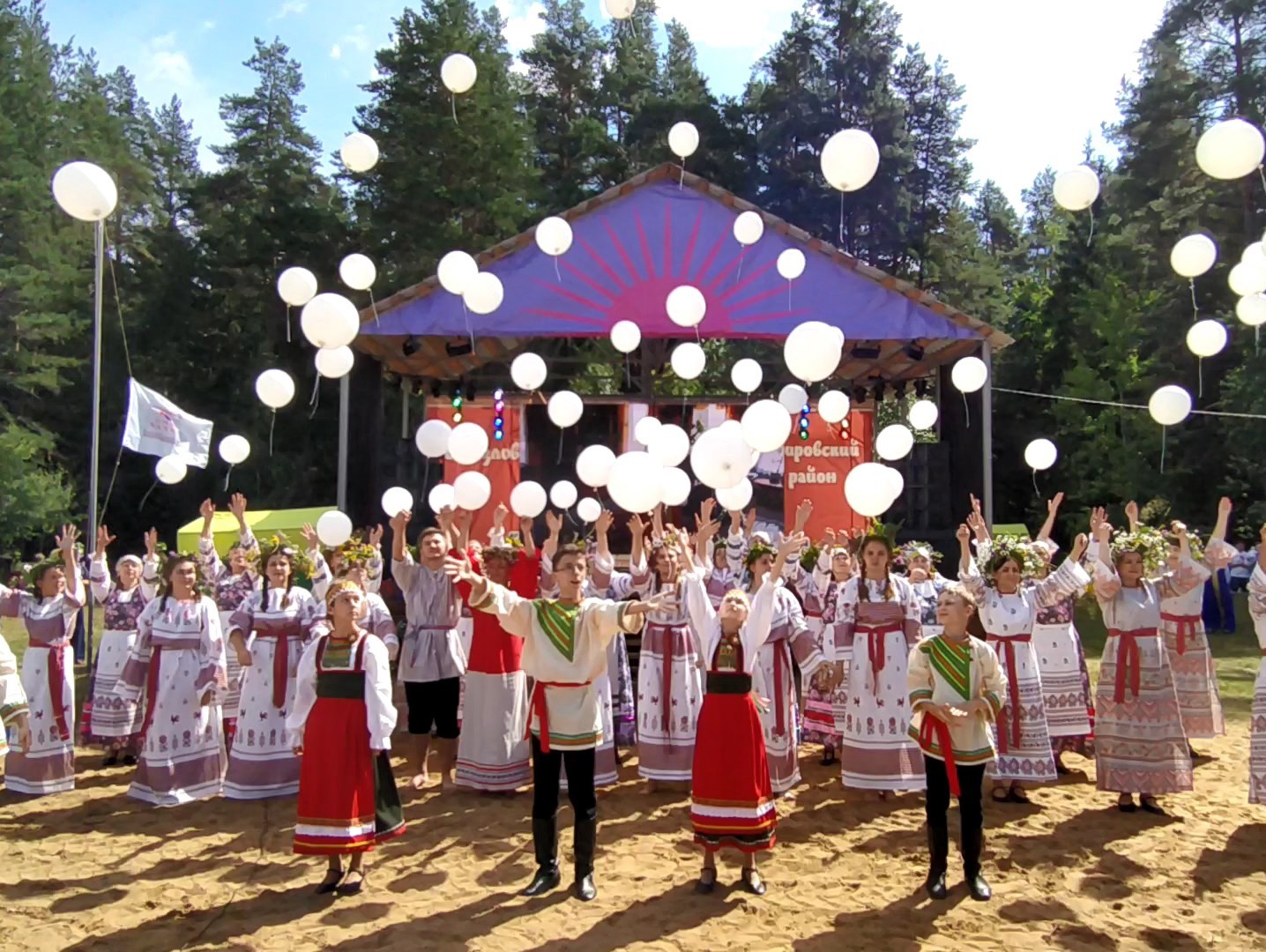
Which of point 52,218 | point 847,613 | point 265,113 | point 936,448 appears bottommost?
point 847,613

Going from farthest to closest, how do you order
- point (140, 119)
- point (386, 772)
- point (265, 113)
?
point (140, 119) < point (265, 113) < point (386, 772)

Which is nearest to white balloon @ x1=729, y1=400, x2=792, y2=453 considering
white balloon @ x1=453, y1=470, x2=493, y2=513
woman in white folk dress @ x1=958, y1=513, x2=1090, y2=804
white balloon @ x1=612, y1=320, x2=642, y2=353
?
woman in white folk dress @ x1=958, y1=513, x2=1090, y2=804

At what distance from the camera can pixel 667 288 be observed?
1160 centimetres

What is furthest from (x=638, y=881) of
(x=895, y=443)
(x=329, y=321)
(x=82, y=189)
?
(x=82, y=189)

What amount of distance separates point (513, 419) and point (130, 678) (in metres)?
6.86

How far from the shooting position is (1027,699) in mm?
6027

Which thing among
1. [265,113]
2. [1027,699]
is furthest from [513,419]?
[265,113]

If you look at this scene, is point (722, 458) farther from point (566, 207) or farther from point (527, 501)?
point (566, 207)

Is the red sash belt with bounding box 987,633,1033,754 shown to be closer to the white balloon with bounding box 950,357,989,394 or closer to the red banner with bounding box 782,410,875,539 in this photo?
the white balloon with bounding box 950,357,989,394

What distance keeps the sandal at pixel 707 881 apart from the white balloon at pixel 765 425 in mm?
2127

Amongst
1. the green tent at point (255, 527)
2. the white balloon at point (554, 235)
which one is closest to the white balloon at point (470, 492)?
the white balloon at point (554, 235)

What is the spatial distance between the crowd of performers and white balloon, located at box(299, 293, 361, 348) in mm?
1241

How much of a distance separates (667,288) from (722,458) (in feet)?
21.1

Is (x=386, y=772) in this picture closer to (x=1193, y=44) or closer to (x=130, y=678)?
(x=130, y=678)
